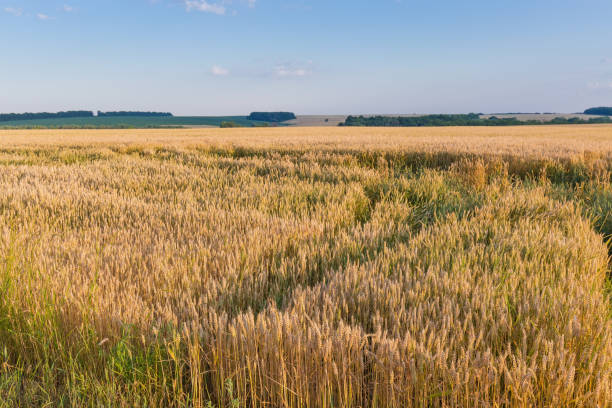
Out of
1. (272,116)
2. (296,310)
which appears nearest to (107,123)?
(272,116)

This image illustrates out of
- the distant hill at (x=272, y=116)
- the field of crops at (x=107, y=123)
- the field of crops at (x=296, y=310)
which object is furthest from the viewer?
the distant hill at (x=272, y=116)

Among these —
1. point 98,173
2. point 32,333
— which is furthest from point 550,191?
point 98,173

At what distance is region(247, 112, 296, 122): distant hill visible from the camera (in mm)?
126750

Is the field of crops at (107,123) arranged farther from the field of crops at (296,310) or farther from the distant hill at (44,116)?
the field of crops at (296,310)

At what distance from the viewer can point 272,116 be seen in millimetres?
128250

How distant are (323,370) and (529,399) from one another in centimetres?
74

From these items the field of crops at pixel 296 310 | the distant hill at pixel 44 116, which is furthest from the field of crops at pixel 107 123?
the field of crops at pixel 296 310

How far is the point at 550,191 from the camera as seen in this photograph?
6191 mm

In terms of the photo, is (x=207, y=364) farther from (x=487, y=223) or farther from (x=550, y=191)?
(x=550, y=191)

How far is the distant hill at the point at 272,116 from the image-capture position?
127 m

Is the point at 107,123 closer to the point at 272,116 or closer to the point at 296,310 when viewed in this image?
the point at 272,116

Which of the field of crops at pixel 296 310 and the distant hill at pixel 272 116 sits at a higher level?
the distant hill at pixel 272 116

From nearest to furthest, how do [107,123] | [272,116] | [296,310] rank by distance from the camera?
[296,310], [107,123], [272,116]

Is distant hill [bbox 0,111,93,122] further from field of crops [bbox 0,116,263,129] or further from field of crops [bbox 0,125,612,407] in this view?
field of crops [bbox 0,125,612,407]
